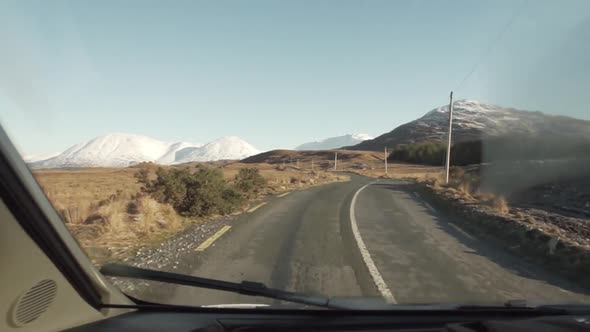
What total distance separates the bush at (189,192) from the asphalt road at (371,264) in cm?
151

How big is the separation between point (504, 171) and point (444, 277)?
20.0 metres

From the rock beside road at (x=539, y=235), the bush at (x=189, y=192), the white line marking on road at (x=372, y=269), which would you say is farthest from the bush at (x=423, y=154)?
the white line marking on road at (x=372, y=269)

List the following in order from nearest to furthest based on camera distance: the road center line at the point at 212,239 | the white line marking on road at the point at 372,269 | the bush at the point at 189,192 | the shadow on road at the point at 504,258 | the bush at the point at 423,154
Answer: the white line marking on road at the point at 372,269 → the shadow on road at the point at 504,258 → the road center line at the point at 212,239 → the bush at the point at 189,192 → the bush at the point at 423,154

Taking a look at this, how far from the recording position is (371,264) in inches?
270

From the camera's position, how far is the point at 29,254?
2027mm

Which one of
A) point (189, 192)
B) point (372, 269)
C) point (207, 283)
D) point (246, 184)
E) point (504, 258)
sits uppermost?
point (207, 283)

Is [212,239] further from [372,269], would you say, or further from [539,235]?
[539,235]

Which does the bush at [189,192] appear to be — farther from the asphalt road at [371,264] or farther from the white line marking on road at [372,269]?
the white line marking on road at [372,269]

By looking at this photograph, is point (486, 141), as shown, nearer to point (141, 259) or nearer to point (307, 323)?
point (141, 259)

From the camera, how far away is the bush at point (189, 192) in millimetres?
12508

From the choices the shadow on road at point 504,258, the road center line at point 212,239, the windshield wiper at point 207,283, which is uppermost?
the windshield wiper at point 207,283

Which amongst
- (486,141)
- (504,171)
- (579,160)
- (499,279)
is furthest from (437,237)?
(486,141)

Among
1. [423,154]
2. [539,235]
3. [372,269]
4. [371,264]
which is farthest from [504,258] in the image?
[423,154]

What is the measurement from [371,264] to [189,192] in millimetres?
7632
